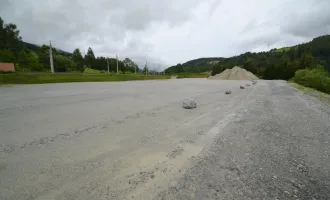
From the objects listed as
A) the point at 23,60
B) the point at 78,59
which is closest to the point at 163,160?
the point at 23,60

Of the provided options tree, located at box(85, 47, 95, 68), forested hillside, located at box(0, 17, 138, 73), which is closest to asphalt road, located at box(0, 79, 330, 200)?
forested hillside, located at box(0, 17, 138, 73)

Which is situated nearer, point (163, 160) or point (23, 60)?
point (163, 160)

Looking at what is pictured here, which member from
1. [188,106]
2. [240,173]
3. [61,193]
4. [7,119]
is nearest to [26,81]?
[7,119]

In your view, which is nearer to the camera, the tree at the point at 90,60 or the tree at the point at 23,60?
the tree at the point at 23,60

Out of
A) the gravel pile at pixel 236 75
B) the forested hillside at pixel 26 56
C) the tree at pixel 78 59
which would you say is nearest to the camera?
the forested hillside at pixel 26 56

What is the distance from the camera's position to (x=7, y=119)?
6.47 meters

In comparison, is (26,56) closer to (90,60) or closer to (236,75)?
(90,60)

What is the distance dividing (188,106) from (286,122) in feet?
14.7

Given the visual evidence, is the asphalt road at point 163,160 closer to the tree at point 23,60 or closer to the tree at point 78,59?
the tree at point 23,60

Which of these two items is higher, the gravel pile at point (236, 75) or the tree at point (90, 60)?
the tree at point (90, 60)

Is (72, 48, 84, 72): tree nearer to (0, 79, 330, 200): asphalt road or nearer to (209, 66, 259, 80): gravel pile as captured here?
(209, 66, 259, 80): gravel pile

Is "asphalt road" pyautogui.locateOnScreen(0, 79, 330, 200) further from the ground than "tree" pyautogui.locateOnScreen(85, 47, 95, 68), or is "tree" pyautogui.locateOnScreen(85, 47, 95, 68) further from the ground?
"tree" pyautogui.locateOnScreen(85, 47, 95, 68)

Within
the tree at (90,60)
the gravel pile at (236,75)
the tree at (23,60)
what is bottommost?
the gravel pile at (236,75)

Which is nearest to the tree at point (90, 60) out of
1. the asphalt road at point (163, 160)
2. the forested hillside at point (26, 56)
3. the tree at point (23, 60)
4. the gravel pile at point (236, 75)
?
the forested hillside at point (26, 56)
